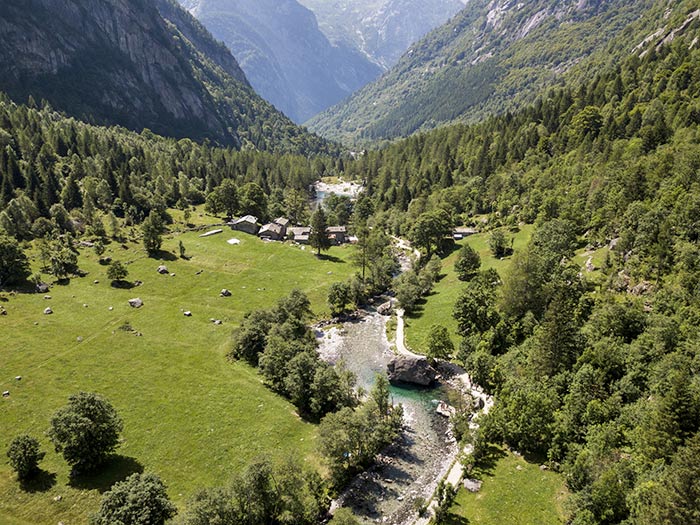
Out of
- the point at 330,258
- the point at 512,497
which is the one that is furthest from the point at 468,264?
the point at 512,497

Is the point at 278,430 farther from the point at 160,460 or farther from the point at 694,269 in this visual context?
the point at 694,269

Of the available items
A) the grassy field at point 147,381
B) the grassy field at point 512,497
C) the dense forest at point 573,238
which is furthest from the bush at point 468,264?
the grassy field at point 512,497

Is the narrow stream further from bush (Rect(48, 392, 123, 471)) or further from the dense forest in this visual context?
bush (Rect(48, 392, 123, 471))

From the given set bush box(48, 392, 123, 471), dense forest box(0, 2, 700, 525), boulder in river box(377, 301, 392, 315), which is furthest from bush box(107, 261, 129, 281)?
boulder in river box(377, 301, 392, 315)

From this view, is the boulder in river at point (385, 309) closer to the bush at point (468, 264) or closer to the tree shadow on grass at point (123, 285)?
the bush at point (468, 264)

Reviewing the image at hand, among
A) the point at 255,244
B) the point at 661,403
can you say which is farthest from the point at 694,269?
the point at 255,244
